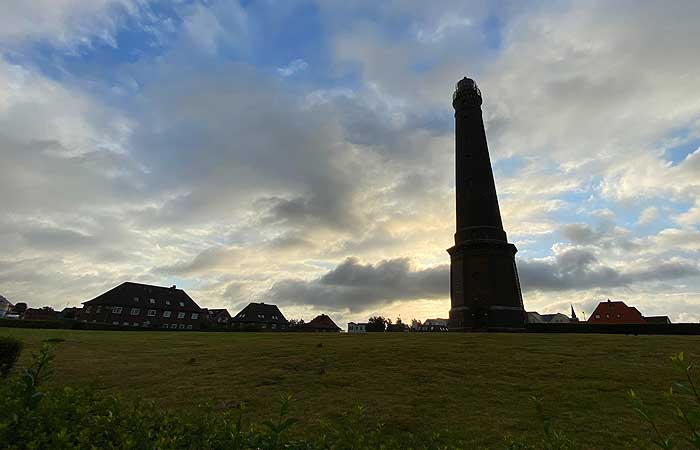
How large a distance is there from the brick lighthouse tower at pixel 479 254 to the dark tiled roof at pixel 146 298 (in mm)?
61588

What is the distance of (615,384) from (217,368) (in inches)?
492

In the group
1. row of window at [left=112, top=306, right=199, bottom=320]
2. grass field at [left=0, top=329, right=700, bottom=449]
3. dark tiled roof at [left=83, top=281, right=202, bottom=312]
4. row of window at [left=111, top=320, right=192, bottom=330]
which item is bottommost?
grass field at [left=0, top=329, right=700, bottom=449]

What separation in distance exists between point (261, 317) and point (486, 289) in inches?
2528

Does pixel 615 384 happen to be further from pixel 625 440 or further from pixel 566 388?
pixel 625 440

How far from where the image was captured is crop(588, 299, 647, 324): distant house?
7000 centimetres

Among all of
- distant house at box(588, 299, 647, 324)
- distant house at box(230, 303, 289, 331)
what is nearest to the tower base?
distant house at box(588, 299, 647, 324)

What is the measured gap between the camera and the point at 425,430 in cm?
822

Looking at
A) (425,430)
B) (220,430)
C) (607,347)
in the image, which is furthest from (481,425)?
(607,347)

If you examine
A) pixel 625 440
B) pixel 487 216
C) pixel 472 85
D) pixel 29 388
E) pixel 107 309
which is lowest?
pixel 625 440

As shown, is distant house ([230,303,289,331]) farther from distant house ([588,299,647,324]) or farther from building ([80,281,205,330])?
distant house ([588,299,647,324])

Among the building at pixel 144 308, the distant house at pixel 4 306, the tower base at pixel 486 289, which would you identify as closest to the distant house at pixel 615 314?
the tower base at pixel 486 289

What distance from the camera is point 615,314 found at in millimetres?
71938

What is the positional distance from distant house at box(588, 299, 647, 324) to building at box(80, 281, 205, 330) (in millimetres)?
73795

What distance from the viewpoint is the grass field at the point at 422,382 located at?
342 inches
